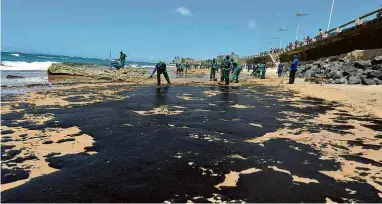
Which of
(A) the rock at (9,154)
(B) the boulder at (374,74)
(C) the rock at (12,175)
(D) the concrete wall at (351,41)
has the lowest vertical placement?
(C) the rock at (12,175)

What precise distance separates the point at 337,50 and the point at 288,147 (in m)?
29.6

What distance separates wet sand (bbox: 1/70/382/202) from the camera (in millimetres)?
3561

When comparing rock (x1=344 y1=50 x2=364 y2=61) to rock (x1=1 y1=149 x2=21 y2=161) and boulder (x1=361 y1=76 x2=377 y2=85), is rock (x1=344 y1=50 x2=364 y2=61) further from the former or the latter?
rock (x1=1 y1=149 x2=21 y2=161)

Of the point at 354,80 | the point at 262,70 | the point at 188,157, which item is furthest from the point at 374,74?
the point at 188,157

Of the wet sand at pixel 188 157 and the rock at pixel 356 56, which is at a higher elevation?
the rock at pixel 356 56

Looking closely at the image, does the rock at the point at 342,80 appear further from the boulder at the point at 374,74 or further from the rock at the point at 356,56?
the rock at the point at 356,56

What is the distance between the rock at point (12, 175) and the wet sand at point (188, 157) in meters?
0.03

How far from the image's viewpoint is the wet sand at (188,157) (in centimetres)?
356

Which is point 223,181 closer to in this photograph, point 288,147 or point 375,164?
point 288,147

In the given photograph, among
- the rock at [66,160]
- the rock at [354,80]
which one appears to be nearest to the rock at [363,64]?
the rock at [354,80]

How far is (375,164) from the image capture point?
4629 millimetres

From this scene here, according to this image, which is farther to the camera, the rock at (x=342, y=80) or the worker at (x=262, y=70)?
the worker at (x=262, y=70)

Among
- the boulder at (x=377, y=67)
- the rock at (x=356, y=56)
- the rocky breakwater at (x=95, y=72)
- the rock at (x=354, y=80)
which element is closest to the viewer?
the rock at (x=354, y=80)

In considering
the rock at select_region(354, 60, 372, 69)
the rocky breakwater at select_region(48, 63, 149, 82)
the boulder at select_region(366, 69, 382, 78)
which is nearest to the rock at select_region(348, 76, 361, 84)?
the boulder at select_region(366, 69, 382, 78)
